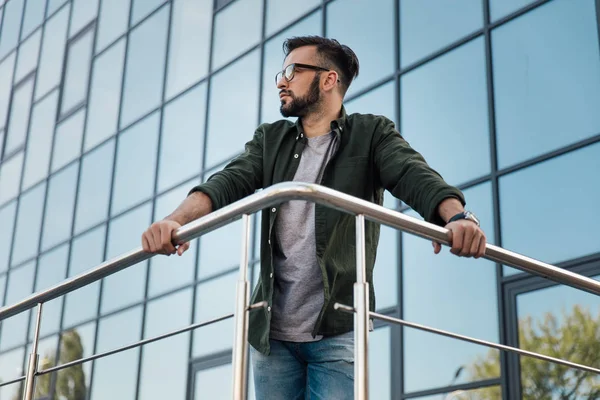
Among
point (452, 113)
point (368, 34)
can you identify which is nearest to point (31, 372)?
point (452, 113)

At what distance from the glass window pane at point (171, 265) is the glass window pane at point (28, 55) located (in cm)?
682

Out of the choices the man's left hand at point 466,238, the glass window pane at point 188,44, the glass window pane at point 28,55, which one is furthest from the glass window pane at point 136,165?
the man's left hand at point 466,238

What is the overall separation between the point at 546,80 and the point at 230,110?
530 cm

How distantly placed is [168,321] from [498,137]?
18.6ft

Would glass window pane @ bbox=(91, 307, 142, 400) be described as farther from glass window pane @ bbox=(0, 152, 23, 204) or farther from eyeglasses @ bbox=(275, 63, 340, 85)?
eyeglasses @ bbox=(275, 63, 340, 85)

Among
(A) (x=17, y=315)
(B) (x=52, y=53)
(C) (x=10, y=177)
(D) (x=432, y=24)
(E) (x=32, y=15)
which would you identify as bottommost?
(A) (x=17, y=315)

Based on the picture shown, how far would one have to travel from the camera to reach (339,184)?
298 centimetres

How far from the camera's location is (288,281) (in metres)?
2.87

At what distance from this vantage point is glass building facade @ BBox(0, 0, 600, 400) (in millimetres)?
7441

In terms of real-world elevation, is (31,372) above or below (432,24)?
below

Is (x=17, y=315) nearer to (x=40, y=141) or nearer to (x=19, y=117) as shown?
(x=40, y=141)

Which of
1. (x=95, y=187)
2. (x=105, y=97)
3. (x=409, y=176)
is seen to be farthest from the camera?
(x=105, y=97)

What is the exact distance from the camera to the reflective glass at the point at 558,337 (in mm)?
6734

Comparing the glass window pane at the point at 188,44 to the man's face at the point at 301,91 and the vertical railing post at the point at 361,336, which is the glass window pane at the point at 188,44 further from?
the vertical railing post at the point at 361,336
